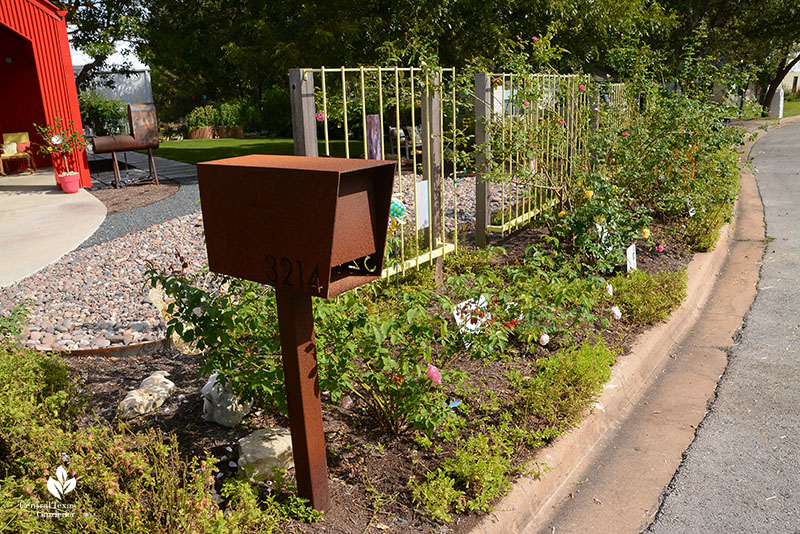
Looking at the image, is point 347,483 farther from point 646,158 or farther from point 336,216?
point 646,158

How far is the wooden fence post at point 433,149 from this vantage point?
5367mm

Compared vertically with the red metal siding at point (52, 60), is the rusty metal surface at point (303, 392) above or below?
below

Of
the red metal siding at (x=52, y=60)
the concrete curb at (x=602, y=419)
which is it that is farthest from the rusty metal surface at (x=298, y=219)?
the red metal siding at (x=52, y=60)

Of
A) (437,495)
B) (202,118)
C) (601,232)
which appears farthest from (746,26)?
(437,495)

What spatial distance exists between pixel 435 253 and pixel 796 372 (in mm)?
2792

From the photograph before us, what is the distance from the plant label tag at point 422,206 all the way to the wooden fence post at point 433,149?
1.9 inches

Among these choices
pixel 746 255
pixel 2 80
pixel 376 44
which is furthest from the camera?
pixel 2 80

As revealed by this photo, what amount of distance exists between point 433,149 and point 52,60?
10.3 meters

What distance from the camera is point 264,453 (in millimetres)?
2771

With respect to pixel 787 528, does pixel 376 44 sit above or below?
above

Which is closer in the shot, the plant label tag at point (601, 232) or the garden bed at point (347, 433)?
the garden bed at point (347, 433)

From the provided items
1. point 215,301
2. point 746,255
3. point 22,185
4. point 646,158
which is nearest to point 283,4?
point 22,185

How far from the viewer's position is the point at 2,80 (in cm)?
1461

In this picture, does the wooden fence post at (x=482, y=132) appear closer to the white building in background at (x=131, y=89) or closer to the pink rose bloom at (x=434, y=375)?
the pink rose bloom at (x=434, y=375)
